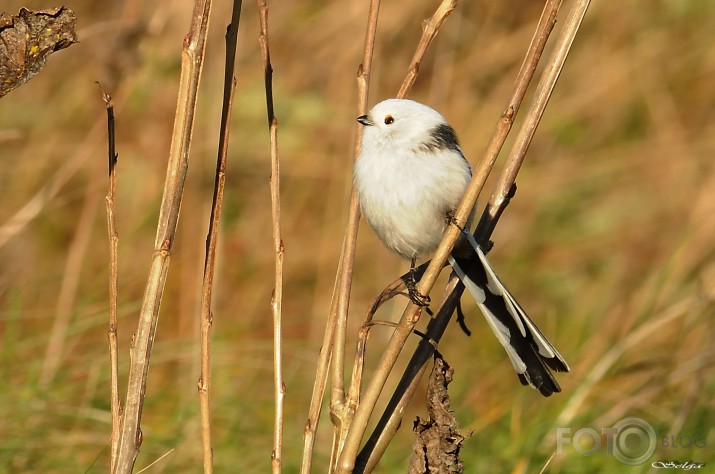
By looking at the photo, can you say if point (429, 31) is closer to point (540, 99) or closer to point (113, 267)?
point (540, 99)

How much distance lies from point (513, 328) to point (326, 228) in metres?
2.70

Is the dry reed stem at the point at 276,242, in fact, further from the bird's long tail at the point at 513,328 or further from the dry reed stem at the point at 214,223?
the bird's long tail at the point at 513,328

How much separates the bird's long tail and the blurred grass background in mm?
849

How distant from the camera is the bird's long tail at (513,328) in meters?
2.12

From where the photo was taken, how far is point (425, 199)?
2.51 meters

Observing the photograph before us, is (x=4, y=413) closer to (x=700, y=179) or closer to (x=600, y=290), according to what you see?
(x=600, y=290)

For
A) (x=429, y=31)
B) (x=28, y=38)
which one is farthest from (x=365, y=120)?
(x=28, y=38)

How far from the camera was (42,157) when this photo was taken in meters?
4.77

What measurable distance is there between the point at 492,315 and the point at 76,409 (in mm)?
1507

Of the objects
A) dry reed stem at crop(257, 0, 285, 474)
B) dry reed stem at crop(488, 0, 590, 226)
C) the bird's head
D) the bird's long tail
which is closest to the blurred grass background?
the bird's long tail

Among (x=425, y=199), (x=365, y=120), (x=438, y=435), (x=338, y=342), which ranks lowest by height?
(x=438, y=435)

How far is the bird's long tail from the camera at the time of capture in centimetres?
212

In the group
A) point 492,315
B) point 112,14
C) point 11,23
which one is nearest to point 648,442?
point 492,315

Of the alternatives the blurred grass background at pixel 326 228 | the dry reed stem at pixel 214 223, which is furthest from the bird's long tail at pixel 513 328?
the blurred grass background at pixel 326 228
